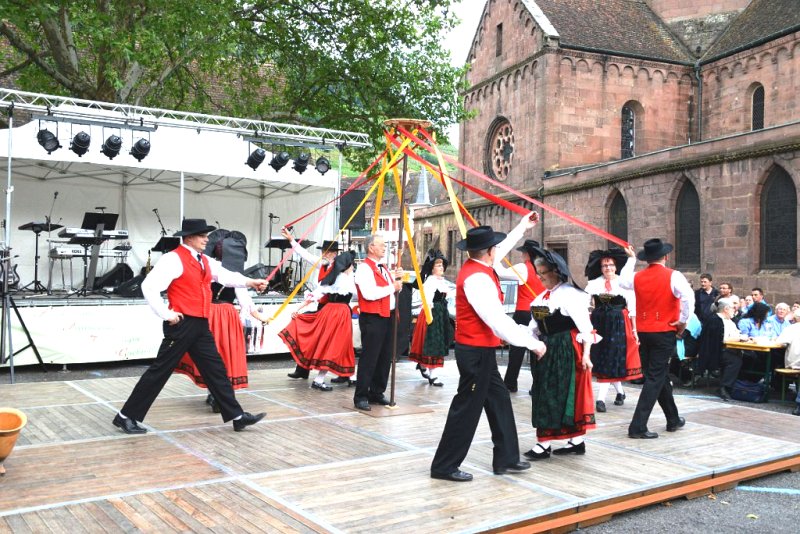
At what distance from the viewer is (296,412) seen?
7449mm

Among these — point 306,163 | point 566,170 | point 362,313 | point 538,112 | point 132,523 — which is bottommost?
point 132,523

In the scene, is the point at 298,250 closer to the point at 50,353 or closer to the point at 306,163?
the point at 50,353

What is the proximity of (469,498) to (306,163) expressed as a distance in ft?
35.6

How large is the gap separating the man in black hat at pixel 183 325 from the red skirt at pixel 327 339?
7.75 feet

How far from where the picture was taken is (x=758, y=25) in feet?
76.9

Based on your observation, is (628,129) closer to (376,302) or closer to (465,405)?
(376,302)

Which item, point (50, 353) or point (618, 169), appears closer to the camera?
point (50, 353)

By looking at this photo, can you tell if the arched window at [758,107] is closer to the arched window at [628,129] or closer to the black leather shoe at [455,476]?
the arched window at [628,129]

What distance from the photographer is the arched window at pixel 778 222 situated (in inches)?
646

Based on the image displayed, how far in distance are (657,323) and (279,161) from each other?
950 centimetres

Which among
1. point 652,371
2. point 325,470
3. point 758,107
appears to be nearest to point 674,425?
point 652,371

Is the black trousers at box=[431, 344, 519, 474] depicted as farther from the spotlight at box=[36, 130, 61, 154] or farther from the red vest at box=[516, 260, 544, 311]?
the spotlight at box=[36, 130, 61, 154]

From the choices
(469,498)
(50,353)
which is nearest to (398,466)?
(469,498)

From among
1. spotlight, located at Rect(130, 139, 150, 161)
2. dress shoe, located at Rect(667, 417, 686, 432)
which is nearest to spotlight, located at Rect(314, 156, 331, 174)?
spotlight, located at Rect(130, 139, 150, 161)
